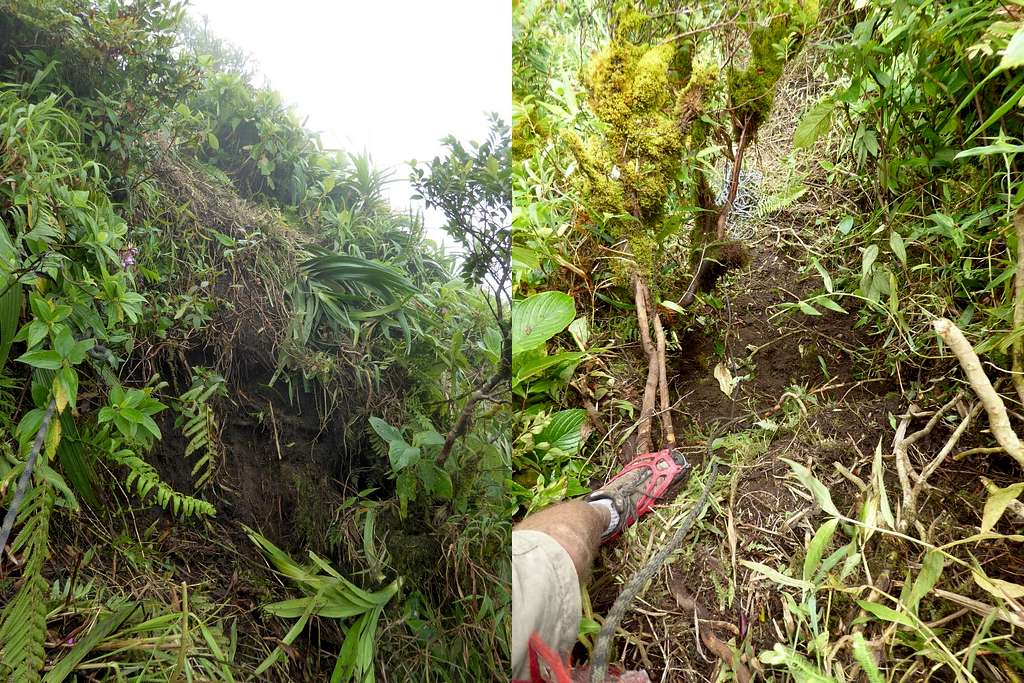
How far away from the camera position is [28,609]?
11.3 inches

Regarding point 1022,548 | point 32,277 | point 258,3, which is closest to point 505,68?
point 258,3

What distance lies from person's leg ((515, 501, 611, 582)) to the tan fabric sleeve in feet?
0.09

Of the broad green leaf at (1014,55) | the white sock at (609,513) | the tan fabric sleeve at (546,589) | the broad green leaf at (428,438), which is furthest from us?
the white sock at (609,513)

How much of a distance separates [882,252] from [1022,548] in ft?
1.87

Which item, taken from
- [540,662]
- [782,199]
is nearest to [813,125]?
[782,199]

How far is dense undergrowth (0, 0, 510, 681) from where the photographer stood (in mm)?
309

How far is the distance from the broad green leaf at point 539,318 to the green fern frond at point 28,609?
2.72ft

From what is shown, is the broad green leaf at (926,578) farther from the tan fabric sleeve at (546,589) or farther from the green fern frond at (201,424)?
the green fern frond at (201,424)

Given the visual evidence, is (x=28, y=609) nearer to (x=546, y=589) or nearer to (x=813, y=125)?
(x=546, y=589)

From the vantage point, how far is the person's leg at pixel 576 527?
2.94 ft

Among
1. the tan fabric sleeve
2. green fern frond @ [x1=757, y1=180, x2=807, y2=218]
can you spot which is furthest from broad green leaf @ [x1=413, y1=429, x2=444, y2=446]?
green fern frond @ [x1=757, y1=180, x2=807, y2=218]

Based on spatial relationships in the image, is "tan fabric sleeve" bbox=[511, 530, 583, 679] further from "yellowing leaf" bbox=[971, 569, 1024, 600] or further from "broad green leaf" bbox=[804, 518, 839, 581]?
"yellowing leaf" bbox=[971, 569, 1024, 600]

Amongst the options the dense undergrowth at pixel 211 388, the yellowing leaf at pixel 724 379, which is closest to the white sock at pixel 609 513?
the yellowing leaf at pixel 724 379

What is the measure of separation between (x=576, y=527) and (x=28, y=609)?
30.1 inches
